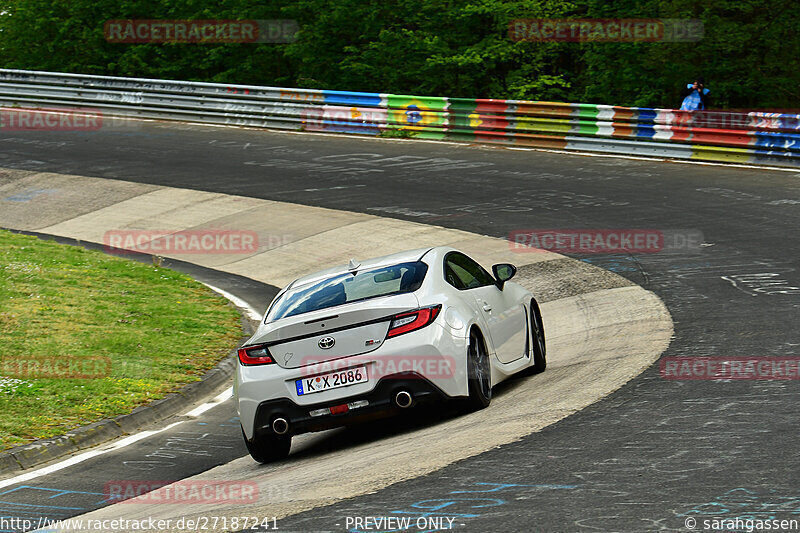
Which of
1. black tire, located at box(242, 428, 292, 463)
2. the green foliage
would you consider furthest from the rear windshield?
the green foliage

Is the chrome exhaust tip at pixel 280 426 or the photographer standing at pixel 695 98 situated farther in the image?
the photographer standing at pixel 695 98

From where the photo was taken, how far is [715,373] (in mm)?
8641

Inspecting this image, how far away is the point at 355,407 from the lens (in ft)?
25.9

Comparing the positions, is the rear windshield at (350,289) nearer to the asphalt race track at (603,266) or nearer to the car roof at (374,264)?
the car roof at (374,264)

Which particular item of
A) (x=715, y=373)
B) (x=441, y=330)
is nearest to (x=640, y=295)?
(x=715, y=373)

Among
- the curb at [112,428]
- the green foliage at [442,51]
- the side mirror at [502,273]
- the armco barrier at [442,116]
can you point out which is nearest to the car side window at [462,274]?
the side mirror at [502,273]

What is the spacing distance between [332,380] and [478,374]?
1189 millimetres

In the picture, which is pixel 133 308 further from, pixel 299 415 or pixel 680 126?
pixel 680 126

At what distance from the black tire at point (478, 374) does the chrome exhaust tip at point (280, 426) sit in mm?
1401

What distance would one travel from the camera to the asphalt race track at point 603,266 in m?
5.71

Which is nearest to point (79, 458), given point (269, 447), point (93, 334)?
point (269, 447)

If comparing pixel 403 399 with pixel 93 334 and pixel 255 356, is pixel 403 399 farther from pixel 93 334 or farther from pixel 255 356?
pixel 93 334

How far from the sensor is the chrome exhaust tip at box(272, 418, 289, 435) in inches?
315

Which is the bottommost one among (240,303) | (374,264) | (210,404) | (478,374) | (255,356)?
(210,404)
